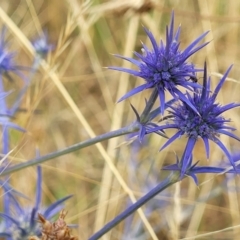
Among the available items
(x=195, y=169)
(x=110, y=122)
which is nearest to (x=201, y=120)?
(x=195, y=169)

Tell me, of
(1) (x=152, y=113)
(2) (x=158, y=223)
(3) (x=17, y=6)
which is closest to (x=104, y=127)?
(2) (x=158, y=223)

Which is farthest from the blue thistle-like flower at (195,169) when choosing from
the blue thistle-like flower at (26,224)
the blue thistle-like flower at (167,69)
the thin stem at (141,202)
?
the blue thistle-like flower at (26,224)

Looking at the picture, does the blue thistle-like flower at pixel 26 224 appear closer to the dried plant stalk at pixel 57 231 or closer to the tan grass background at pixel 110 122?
the dried plant stalk at pixel 57 231

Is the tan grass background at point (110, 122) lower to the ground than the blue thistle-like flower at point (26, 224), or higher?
higher

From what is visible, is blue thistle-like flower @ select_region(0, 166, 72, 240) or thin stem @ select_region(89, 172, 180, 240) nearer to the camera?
thin stem @ select_region(89, 172, 180, 240)

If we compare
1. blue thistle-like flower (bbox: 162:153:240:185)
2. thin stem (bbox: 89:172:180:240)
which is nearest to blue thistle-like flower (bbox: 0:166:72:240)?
thin stem (bbox: 89:172:180:240)

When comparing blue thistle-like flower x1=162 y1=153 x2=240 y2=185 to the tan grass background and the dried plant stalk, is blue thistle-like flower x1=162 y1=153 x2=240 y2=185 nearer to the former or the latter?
the dried plant stalk

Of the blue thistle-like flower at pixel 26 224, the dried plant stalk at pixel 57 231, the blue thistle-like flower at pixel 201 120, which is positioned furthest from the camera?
the blue thistle-like flower at pixel 26 224

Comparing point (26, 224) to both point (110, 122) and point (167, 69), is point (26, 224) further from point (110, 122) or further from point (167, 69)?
point (110, 122)

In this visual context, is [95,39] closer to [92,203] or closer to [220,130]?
[92,203]
